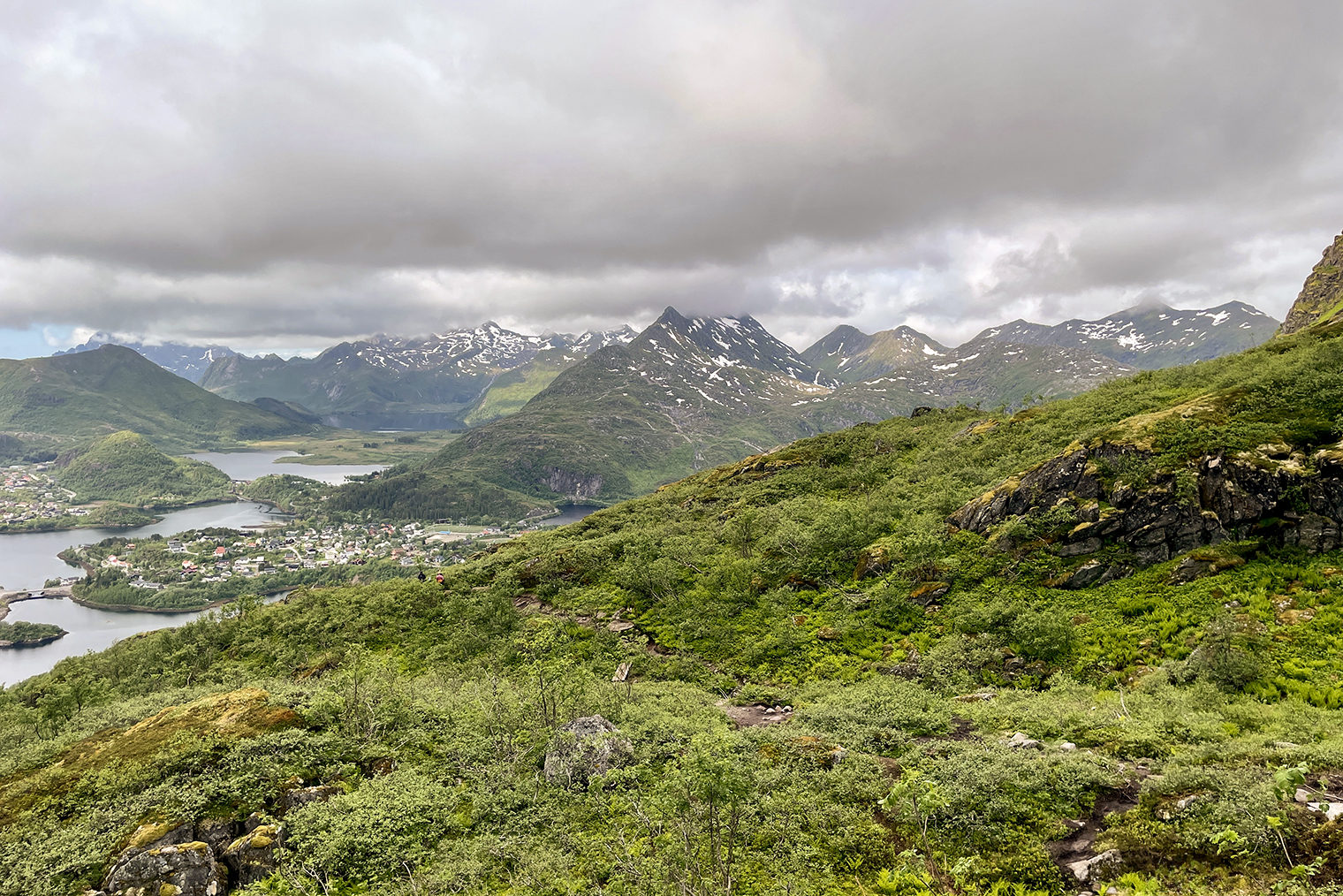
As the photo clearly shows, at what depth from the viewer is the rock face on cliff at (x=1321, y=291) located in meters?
97.9

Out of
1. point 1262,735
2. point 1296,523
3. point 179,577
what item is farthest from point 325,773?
point 179,577

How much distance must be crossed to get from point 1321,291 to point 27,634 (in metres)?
284

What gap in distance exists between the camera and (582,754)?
17594mm

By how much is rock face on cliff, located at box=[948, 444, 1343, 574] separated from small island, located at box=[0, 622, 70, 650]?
18868 centimetres

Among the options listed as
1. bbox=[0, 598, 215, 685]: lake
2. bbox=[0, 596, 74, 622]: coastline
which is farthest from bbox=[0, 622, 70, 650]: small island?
bbox=[0, 596, 74, 622]: coastline

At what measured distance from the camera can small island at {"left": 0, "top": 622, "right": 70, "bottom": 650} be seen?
117500mm

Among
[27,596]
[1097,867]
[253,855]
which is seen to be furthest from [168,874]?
[27,596]

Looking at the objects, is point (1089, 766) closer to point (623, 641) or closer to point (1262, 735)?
point (1262, 735)

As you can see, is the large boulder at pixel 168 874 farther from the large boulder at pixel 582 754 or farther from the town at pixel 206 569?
the town at pixel 206 569

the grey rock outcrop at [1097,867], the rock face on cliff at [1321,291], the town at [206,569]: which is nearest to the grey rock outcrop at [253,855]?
the grey rock outcrop at [1097,867]

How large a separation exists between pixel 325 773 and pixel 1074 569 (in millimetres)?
34578

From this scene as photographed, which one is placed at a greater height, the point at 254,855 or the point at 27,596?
the point at 254,855

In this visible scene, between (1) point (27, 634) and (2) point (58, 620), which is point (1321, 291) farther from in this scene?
(2) point (58, 620)

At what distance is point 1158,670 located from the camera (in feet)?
65.0
